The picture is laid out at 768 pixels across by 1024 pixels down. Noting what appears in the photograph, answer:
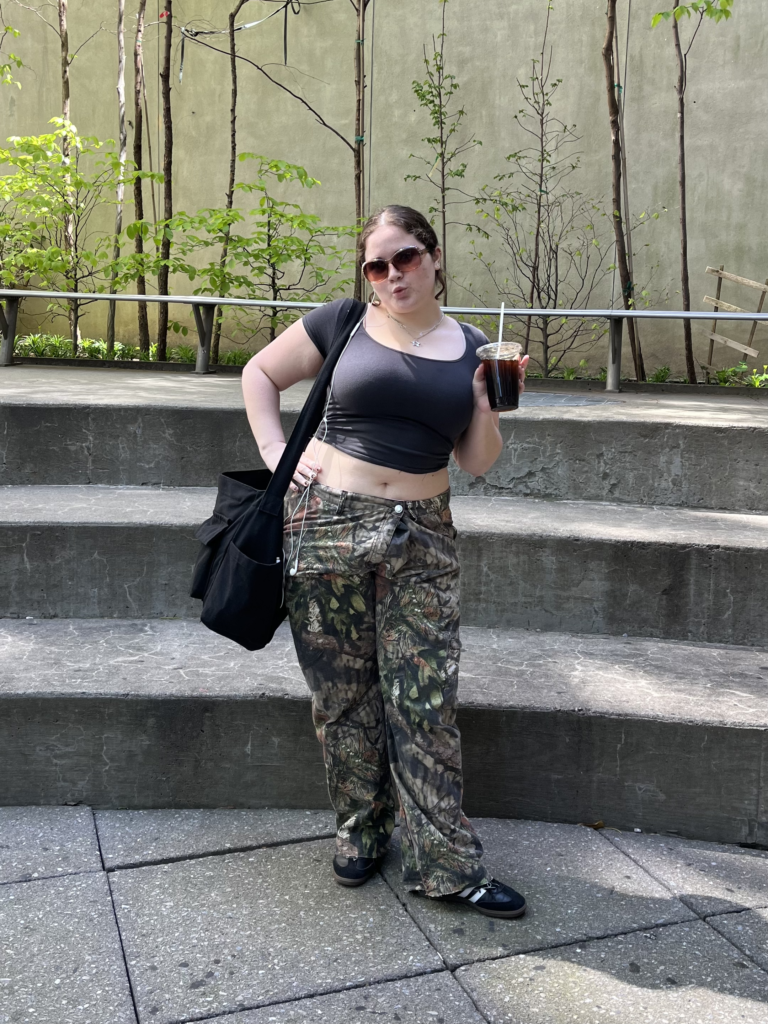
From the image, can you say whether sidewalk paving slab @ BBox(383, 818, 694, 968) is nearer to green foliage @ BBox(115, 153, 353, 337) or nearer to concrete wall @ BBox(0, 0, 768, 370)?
green foliage @ BBox(115, 153, 353, 337)

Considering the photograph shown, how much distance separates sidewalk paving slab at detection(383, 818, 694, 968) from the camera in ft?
8.40

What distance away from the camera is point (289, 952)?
2486mm

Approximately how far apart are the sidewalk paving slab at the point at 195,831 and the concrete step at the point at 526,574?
105 centimetres

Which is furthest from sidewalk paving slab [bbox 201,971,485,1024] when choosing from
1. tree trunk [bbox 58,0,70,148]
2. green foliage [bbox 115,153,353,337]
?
tree trunk [bbox 58,0,70,148]

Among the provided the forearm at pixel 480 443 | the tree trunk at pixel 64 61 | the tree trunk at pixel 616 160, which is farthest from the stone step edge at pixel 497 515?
the tree trunk at pixel 64 61

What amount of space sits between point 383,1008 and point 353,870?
510mm

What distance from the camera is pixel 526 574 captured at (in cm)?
398

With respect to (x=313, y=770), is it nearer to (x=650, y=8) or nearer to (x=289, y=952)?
(x=289, y=952)

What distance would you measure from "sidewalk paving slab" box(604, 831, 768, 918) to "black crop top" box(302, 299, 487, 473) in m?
1.36

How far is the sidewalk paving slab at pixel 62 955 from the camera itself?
2.24 metres

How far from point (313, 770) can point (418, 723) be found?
766 millimetres

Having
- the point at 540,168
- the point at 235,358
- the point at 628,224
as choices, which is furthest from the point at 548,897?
the point at 540,168

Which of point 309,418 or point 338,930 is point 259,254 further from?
point 338,930

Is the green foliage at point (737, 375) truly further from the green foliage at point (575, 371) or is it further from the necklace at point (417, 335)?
the necklace at point (417, 335)
